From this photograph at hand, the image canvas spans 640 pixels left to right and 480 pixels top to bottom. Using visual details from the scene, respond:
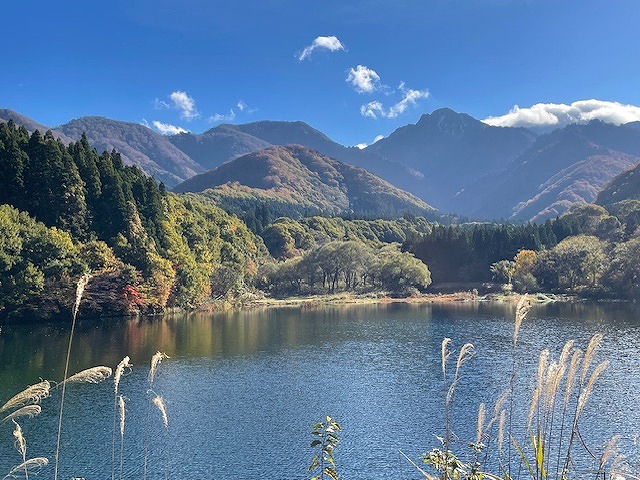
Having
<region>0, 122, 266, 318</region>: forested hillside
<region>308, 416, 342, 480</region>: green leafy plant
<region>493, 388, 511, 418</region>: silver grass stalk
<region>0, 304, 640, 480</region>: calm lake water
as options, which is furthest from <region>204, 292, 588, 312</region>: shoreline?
<region>493, 388, 511, 418</region>: silver grass stalk

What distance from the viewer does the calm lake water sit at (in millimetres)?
25875

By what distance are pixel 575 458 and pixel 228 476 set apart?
1580cm

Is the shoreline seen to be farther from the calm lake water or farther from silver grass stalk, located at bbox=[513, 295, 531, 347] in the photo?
silver grass stalk, located at bbox=[513, 295, 531, 347]

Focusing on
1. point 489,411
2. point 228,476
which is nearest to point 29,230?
point 228,476

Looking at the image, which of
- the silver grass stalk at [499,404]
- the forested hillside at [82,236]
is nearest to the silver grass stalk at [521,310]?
the silver grass stalk at [499,404]

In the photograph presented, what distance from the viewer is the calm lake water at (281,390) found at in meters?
25.9

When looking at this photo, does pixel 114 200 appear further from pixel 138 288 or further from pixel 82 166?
pixel 138 288

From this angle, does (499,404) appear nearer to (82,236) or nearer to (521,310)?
(521,310)

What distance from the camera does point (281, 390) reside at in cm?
3922

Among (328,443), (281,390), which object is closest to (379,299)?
(281,390)

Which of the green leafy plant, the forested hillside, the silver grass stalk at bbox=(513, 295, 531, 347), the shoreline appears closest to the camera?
the silver grass stalk at bbox=(513, 295, 531, 347)

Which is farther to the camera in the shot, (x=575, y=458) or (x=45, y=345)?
(x=45, y=345)

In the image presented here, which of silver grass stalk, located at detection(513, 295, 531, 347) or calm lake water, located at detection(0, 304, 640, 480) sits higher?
silver grass stalk, located at detection(513, 295, 531, 347)

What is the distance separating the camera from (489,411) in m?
31.2
